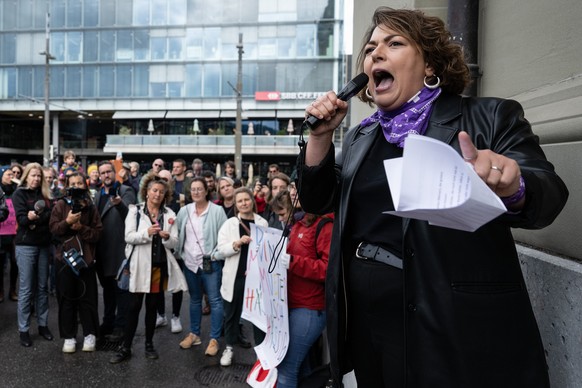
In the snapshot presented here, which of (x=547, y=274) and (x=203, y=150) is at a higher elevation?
(x=203, y=150)

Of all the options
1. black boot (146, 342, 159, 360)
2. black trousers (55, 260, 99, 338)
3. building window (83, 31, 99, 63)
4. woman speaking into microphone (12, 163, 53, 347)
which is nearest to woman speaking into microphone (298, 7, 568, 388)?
black boot (146, 342, 159, 360)

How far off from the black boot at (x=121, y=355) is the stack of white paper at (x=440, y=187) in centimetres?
454

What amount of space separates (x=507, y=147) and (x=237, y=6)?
38.4 m

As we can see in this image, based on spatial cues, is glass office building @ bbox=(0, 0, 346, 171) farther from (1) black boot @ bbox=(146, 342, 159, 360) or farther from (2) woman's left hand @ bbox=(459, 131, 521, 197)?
(2) woman's left hand @ bbox=(459, 131, 521, 197)

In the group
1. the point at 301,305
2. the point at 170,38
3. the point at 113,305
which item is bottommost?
the point at 113,305

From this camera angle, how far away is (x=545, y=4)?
6.39 feet

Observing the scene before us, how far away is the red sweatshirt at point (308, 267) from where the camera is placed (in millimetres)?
3203

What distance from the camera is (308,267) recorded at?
10.5 ft

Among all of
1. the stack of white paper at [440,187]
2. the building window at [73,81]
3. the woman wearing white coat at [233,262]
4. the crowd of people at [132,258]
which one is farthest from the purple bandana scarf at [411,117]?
the building window at [73,81]

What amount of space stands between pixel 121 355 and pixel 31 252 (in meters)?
1.76

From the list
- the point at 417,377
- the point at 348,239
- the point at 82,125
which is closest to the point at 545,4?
the point at 348,239

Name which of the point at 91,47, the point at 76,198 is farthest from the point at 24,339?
the point at 91,47

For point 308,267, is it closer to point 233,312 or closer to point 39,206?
point 233,312

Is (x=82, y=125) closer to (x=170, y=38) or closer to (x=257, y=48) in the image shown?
(x=170, y=38)
